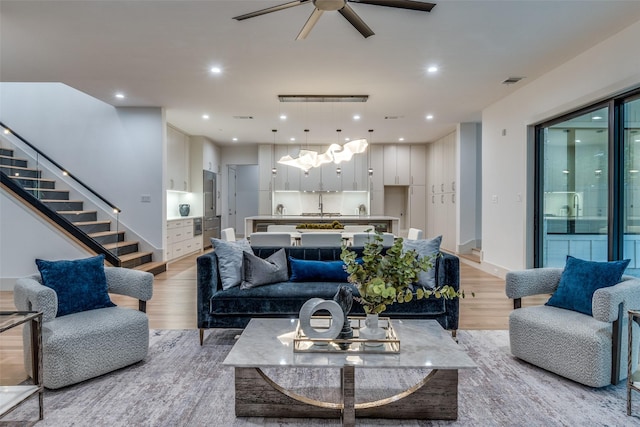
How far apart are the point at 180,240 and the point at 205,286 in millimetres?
5214

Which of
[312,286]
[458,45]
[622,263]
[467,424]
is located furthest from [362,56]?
[467,424]

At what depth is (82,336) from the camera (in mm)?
2342

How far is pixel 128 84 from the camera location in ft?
17.1

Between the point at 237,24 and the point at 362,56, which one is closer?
the point at 237,24

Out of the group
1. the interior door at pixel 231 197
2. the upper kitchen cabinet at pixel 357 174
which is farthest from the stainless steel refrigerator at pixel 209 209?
the upper kitchen cabinet at pixel 357 174

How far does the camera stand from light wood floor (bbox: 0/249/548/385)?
2895 millimetres

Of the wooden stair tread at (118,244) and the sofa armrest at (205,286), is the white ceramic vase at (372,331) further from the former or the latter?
the wooden stair tread at (118,244)

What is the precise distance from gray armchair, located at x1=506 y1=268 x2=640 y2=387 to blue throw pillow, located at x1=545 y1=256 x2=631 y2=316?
7 centimetres

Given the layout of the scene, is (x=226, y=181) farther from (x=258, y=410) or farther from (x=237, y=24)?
(x=258, y=410)

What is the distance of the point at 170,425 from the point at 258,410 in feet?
1.53

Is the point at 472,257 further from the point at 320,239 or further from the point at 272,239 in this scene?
the point at 272,239

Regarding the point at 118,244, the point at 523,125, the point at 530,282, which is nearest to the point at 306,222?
the point at 118,244

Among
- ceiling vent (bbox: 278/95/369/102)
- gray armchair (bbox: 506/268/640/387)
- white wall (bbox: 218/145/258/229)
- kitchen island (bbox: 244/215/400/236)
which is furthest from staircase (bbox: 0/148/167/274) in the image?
gray armchair (bbox: 506/268/640/387)

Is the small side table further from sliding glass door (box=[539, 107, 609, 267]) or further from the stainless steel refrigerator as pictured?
the stainless steel refrigerator
